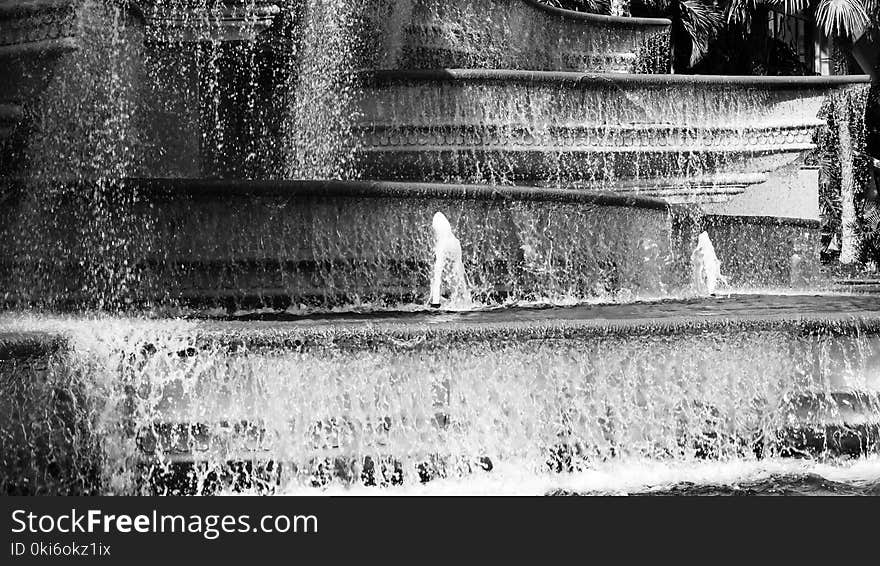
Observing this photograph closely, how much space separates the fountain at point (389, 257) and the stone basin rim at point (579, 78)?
3 centimetres

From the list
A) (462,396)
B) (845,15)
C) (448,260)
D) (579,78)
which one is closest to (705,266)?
(579,78)

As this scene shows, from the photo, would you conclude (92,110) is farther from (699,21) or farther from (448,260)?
(699,21)

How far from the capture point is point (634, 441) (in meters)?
4.76

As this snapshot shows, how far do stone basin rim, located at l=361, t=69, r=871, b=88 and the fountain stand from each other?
0.03 meters

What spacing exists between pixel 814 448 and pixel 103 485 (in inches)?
112

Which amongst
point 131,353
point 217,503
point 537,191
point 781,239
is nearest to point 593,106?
point 781,239

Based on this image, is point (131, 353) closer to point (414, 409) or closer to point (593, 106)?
point (414, 409)

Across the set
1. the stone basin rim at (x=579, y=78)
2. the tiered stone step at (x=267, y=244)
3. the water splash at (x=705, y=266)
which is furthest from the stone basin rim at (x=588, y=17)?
the tiered stone step at (x=267, y=244)

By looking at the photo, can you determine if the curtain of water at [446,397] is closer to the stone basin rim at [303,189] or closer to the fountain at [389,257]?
the fountain at [389,257]

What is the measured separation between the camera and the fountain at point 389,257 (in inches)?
174

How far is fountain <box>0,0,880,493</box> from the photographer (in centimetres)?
442

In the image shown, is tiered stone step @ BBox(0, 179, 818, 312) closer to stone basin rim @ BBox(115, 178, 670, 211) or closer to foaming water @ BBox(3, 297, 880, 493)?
stone basin rim @ BBox(115, 178, 670, 211)

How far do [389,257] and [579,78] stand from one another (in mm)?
3173

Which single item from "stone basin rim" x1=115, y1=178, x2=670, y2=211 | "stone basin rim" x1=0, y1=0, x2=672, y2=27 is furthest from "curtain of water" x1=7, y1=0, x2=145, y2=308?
"stone basin rim" x1=115, y1=178, x2=670, y2=211
